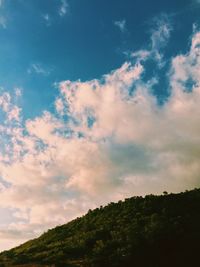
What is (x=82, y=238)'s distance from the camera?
162 feet

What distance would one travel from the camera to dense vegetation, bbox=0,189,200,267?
39938 millimetres

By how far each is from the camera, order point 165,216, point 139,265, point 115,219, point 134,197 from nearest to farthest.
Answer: point 139,265, point 165,216, point 115,219, point 134,197

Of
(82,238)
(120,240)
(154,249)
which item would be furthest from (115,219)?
(154,249)

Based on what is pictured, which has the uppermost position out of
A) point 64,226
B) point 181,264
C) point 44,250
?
point 64,226

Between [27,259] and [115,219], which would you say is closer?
[27,259]

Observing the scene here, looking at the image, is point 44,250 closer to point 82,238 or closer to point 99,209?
point 82,238

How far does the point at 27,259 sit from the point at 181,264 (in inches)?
676

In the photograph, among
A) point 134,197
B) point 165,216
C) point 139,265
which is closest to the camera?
point 139,265

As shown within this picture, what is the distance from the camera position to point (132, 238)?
4312 cm

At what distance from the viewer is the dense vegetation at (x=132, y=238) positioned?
131 feet

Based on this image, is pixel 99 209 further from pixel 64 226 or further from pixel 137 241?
pixel 137 241

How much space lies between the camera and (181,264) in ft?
128

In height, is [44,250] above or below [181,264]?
above

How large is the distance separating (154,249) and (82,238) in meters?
11.1
